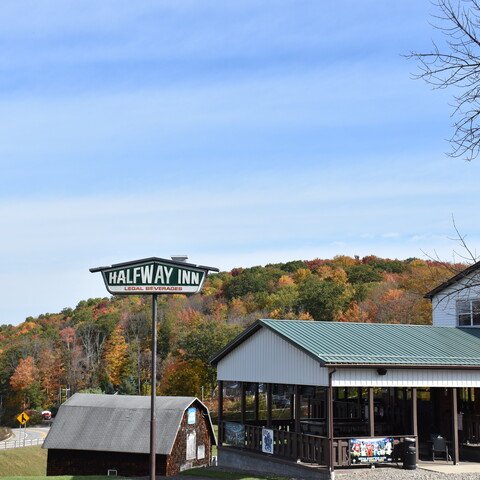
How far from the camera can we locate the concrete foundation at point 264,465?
20547 millimetres

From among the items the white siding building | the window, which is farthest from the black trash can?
the window

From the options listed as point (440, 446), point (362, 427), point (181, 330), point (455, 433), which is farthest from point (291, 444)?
point (181, 330)

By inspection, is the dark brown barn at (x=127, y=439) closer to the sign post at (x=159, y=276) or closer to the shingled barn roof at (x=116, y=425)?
the shingled barn roof at (x=116, y=425)

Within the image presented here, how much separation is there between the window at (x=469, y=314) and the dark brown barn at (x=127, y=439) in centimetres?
1922

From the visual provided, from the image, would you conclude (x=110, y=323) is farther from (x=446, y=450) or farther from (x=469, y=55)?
(x=469, y=55)

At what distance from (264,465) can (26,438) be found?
48.4 metres

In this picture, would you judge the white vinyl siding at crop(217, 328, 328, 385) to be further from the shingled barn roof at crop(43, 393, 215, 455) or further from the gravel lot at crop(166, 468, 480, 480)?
the shingled barn roof at crop(43, 393, 215, 455)

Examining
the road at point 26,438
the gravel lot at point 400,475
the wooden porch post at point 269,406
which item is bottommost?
the road at point 26,438

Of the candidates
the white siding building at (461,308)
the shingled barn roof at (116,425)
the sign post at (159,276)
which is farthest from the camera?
the shingled barn roof at (116,425)

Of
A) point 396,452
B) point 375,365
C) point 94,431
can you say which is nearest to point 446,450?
point 396,452

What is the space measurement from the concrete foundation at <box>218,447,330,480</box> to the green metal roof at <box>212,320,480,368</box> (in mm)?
3419

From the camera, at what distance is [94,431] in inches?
1677

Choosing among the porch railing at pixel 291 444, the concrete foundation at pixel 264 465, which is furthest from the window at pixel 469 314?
the concrete foundation at pixel 264 465

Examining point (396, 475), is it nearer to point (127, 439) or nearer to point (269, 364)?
point (269, 364)
